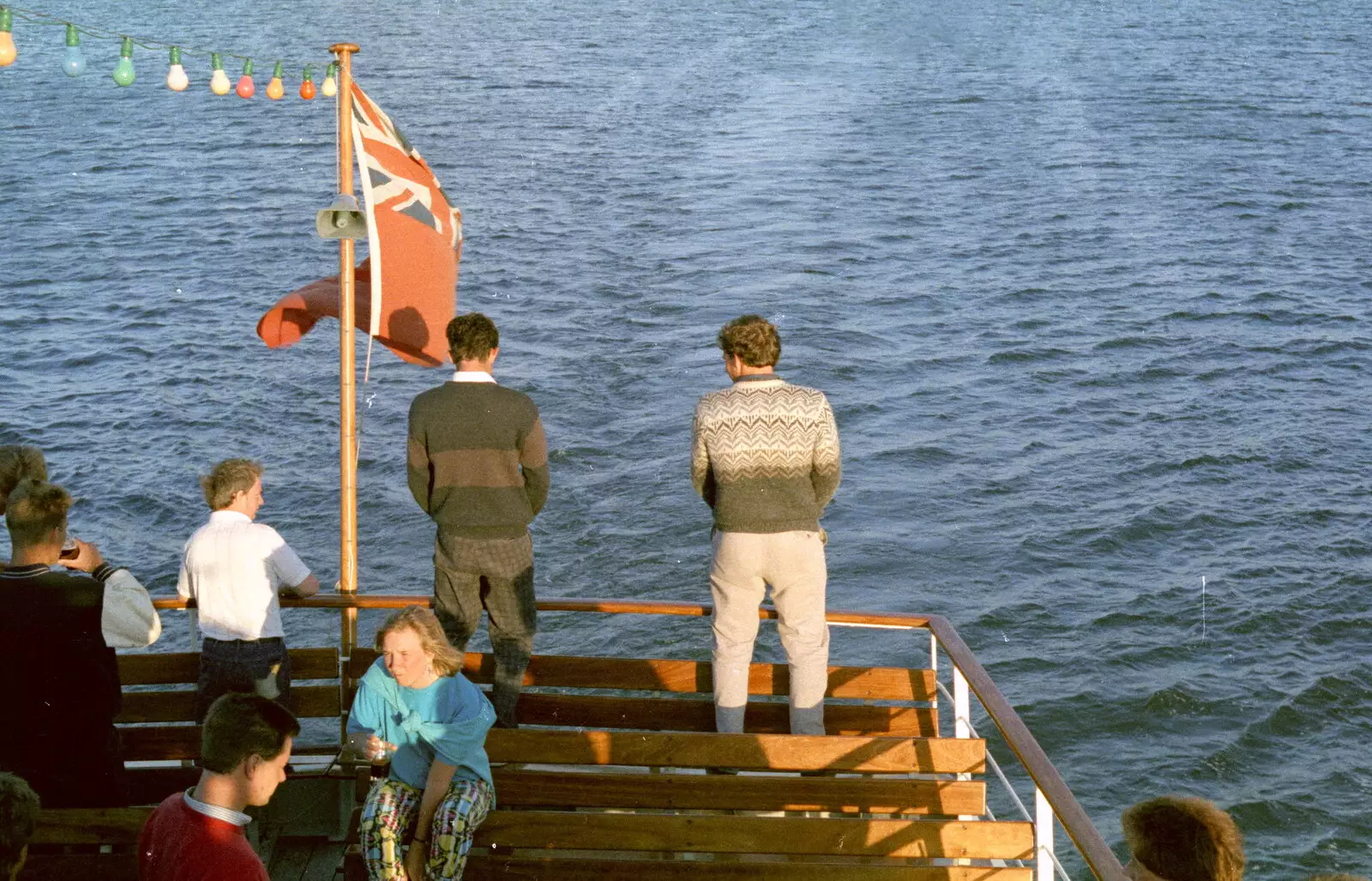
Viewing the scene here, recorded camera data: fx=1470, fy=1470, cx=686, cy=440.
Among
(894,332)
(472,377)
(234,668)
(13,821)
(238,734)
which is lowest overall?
(894,332)

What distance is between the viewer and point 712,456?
539cm

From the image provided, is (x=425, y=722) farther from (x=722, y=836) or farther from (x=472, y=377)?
(x=472, y=377)

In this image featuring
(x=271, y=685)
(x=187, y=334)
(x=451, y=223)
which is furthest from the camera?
(x=187, y=334)

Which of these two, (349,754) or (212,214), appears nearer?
(349,754)

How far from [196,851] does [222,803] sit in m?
0.12

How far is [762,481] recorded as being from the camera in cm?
537

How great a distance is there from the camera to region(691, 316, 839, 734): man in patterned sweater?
17.5 feet

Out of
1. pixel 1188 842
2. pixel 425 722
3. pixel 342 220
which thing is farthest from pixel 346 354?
pixel 1188 842

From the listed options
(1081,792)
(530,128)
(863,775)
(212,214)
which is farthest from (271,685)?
(530,128)

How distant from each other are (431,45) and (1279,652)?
121 ft

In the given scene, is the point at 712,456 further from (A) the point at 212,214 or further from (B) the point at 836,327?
(A) the point at 212,214

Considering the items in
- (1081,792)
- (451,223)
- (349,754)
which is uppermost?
(451,223)

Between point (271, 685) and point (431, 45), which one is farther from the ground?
point (431, 45)

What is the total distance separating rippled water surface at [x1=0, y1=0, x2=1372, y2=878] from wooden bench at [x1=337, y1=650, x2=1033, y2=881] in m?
7.57
